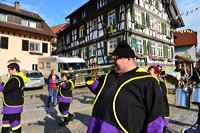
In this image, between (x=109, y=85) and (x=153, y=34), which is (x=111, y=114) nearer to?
(x=109, y=85)

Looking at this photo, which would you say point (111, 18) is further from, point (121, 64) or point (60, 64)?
point (121, 64)

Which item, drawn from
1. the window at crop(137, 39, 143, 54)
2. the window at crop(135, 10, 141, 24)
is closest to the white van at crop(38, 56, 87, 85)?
the window at crop(137, 39, 143, 54)

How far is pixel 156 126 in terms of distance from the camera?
142cm

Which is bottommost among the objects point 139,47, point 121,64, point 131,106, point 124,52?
point 131,106

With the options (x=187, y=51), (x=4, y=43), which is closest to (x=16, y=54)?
(x=4, y=43)

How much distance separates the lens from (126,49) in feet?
5.72

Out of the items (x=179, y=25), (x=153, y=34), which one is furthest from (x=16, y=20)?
(x=179, y=25)

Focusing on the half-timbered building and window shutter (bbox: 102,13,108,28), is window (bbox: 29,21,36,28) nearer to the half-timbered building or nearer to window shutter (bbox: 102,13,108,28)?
the half-timbered building

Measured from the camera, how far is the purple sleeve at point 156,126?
1.41 meters

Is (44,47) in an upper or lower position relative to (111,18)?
lower

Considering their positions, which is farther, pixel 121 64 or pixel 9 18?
pixel 9 18

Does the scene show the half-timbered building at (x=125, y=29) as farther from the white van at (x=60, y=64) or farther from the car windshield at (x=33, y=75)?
the car windshield at (x=33, y=75)

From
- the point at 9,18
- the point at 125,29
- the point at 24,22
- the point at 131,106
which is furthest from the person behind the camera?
the point at 24,22

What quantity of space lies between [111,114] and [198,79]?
110 inches
